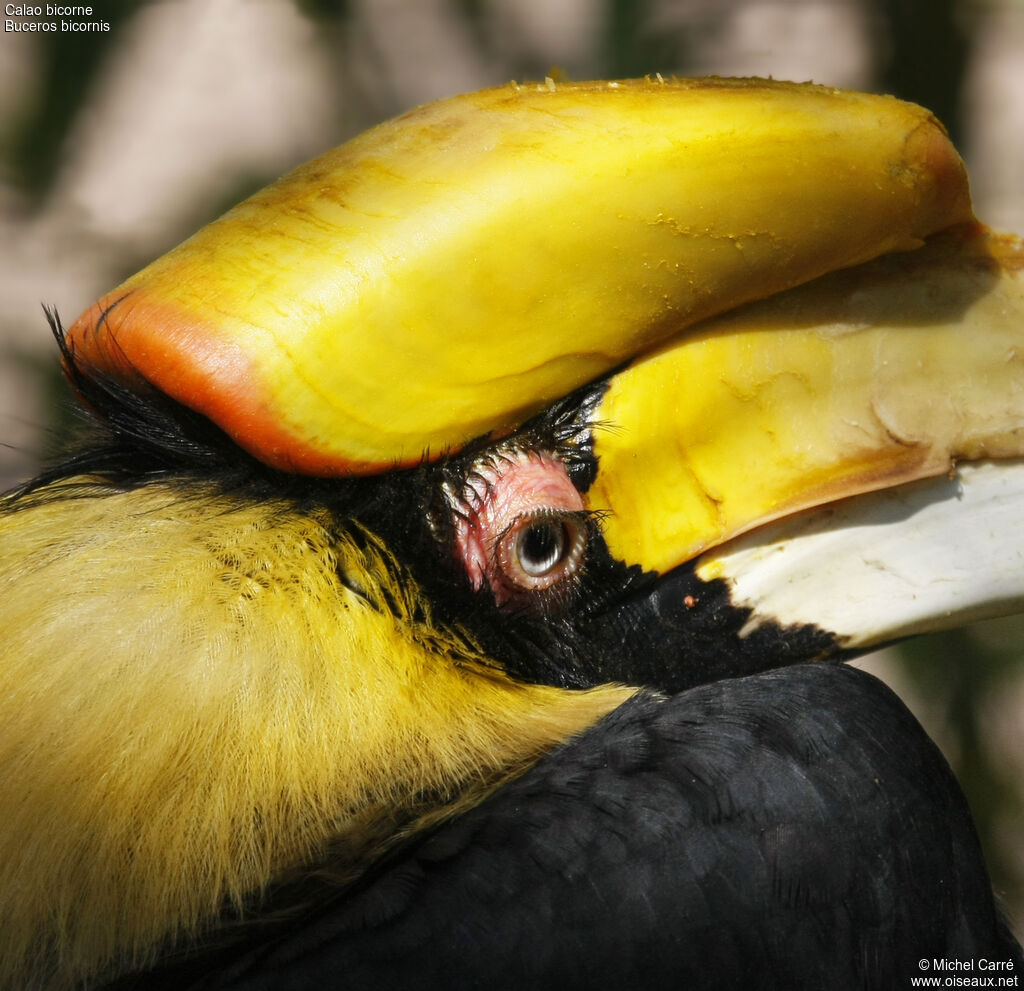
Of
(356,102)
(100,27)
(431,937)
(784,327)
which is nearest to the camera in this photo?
→ (431,937)

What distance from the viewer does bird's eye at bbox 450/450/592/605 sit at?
1602 millimetres

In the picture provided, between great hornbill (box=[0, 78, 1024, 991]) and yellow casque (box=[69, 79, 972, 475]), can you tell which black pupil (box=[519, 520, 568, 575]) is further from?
yellow casque (box=[69, 79, 972, 475])

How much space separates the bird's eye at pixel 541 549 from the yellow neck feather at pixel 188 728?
0.19 m

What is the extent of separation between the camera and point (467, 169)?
1.45 metres

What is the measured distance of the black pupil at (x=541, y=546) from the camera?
1617mm

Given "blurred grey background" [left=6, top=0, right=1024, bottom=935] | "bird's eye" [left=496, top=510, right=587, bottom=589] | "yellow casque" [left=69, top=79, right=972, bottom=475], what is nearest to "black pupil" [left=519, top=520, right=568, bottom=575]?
"bird's eye" [left=496, top=510, right=587, bottom=589]

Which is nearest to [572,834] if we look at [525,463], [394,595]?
[394,595]

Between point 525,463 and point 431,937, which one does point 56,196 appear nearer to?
point 525,463

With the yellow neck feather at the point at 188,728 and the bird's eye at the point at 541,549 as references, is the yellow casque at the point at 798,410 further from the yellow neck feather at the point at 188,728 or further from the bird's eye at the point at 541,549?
the yellow neck feather at the point at 188,728

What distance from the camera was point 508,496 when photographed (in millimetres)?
1605

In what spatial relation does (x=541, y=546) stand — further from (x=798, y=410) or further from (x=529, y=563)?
(x=798, y=410)

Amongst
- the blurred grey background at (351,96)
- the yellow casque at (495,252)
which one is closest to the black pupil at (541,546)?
the yellow casque at (495,252)

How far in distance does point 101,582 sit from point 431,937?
0.58 meters

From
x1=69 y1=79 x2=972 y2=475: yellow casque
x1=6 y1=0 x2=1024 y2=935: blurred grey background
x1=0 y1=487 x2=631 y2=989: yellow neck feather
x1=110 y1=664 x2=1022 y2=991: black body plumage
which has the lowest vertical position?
x1=110 y1=664 x2=1022 y2=991: black body plumage
